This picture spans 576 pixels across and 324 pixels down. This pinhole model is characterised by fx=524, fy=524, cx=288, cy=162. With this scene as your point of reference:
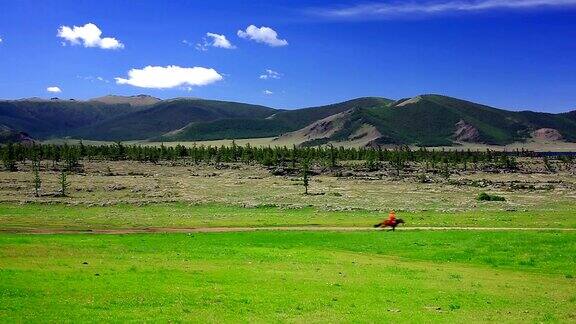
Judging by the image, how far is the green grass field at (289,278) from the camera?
80.4 ft

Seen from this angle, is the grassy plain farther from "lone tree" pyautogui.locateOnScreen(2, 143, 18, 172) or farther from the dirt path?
"lone tree" pyautogui.locateOnScreen(2, 143, 18, 172)

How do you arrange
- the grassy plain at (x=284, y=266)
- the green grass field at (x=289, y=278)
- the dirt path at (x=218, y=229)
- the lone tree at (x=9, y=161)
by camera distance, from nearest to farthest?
the green grass field at (x=289, y=278)
the grassy plain at (x=284, y=266)
the dirt path at (x=218, y=229)
the lone tree at (x=9, y=161)

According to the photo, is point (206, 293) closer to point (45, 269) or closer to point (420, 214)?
point (45, 269)

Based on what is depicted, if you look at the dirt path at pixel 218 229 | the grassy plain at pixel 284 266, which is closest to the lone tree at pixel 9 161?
the grassy plain at pixel 284 266

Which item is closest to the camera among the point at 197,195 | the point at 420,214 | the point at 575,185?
the point at 420,214

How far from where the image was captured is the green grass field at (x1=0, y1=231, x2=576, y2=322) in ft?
80.4

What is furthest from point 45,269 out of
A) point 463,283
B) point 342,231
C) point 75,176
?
point 75,176

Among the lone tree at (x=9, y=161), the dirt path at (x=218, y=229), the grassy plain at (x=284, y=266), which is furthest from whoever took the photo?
the lone tree at (x=9, y=161)

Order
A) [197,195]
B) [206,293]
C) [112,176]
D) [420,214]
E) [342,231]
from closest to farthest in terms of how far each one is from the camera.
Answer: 1. [206,293]
2. [342,231]
3. [420,214]
4. [197,195]
5. [112,176]

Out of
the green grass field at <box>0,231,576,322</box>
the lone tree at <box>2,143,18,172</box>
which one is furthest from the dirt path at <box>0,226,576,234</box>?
the lone tree at <box>2,143,18,172</box>

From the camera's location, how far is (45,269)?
33.0 m

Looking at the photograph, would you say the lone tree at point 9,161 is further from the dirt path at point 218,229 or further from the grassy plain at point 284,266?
the dirt path at point 218,229

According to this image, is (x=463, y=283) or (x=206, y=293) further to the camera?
(x=463, y=283)

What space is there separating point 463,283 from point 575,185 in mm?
136734
